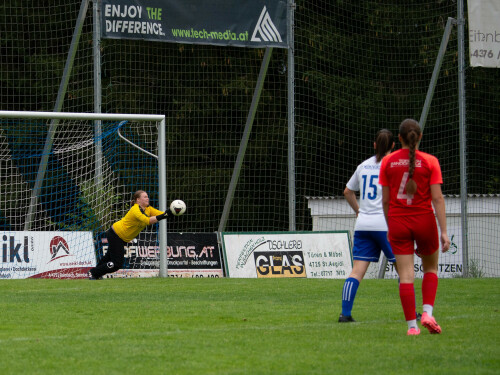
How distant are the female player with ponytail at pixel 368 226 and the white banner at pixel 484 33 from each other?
441 inches

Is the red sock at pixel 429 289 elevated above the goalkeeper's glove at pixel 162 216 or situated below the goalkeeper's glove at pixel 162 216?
below

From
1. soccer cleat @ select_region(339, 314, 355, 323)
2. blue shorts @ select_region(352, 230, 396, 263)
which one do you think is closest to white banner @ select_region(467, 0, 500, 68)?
blue shorts @ select_region(352, 230, 396, 263)

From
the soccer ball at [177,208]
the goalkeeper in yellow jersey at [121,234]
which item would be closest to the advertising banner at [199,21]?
the goalkeeper in yellow jersey at [121,234]

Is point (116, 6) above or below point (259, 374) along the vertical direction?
above

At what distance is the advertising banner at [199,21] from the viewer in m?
17.4

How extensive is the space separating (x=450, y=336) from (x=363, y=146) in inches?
703

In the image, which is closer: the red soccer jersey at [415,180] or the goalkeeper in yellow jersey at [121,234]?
the red soccer jersey at [415,180]

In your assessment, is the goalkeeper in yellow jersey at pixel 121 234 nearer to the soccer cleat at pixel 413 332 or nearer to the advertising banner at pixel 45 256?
the advertising banner at pixel 45 256

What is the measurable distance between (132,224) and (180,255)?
179cm

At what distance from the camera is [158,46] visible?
79.1 ft

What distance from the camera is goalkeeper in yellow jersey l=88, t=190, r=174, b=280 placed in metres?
15.7

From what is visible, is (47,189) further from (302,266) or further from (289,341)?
(289,341)

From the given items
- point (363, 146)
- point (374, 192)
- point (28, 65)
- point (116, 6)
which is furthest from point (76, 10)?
point (374, 192)

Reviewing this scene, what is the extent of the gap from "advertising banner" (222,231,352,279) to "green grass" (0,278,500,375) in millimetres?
4566
